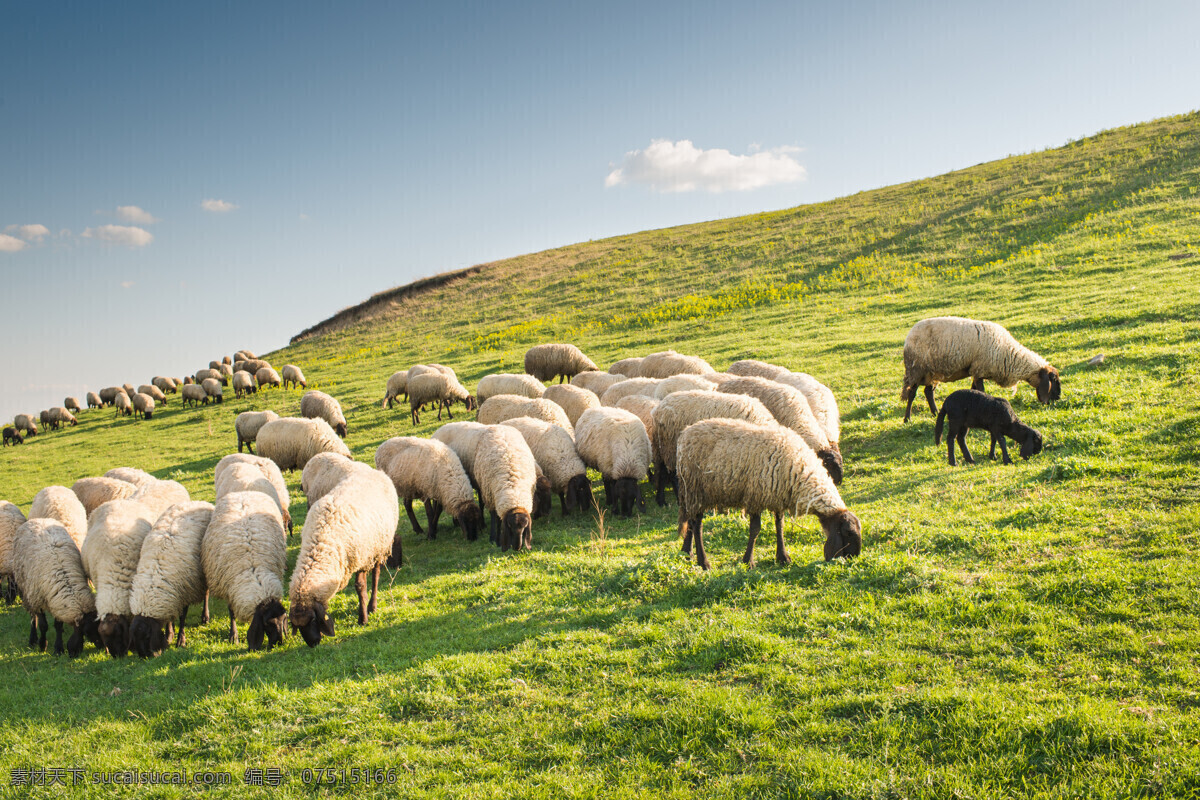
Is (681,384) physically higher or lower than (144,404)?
lower

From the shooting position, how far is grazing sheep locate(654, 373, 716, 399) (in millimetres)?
13969

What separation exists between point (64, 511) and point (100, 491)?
1344 mm

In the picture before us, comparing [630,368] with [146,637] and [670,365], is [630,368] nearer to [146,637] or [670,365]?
[670,365]

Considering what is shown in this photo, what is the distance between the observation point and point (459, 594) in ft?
28.4

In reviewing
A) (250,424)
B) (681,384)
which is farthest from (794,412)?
(250,424)

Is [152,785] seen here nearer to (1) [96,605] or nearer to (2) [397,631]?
(2) [397,631]

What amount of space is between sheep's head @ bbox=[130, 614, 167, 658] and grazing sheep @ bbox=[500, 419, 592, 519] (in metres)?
5.96

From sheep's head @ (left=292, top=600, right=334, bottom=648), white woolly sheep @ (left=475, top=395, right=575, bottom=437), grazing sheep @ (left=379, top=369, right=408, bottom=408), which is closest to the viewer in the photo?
sheep's head @ (left=292, top=600, right=334, bottom=648)

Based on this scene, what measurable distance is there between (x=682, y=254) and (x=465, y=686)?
47578 millimetres

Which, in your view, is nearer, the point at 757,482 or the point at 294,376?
the point at 757,482

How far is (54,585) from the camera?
29.3ft

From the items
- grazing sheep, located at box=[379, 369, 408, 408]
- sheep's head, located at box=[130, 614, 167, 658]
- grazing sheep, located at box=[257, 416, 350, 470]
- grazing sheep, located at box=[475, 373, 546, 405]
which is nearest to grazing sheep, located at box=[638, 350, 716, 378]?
grazing sheep, located at box=[475, 373, 546, 405]

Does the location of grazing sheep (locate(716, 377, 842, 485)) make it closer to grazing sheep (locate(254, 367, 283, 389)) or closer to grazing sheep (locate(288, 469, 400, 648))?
grazing sheep (locate(288, 469, 400, 648))

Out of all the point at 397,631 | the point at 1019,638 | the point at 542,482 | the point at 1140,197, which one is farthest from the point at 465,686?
the point at 1140,197
